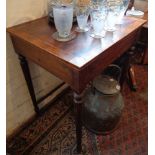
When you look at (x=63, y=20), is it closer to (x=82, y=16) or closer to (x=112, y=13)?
(x=82, y=16)

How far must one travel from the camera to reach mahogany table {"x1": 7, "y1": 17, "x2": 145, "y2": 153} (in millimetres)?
773

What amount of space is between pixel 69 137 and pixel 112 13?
0.96m

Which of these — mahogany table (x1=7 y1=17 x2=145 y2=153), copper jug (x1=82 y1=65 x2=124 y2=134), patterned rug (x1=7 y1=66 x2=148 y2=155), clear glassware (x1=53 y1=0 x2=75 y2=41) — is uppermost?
clear glassware (x1=53 y1=0 x2=75 y2=41)

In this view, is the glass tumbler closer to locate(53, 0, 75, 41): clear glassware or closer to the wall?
locate(53, 0, 75, 41): clear glassware

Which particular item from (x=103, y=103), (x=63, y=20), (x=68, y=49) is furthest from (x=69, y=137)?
(x=63, y=20)

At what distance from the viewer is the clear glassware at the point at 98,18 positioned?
0.93m

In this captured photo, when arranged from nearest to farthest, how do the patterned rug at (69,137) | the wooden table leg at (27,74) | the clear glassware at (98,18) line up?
the clear glassware at (98,18)
the wooden table leg at (27,74)
the patterned rug at (69,137)

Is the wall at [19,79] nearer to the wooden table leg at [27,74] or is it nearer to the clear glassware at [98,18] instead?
the wooden table leg at [27,74]

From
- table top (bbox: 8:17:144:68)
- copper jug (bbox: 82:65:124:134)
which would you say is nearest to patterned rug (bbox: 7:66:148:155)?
copper jug (bbox: 82:65:124:134)

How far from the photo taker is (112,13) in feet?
3.31

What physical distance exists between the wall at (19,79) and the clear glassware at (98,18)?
376mm

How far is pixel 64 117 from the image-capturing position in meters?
1.47

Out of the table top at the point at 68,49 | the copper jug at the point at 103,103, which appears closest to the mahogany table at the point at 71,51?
the table top at the point at 68,49
